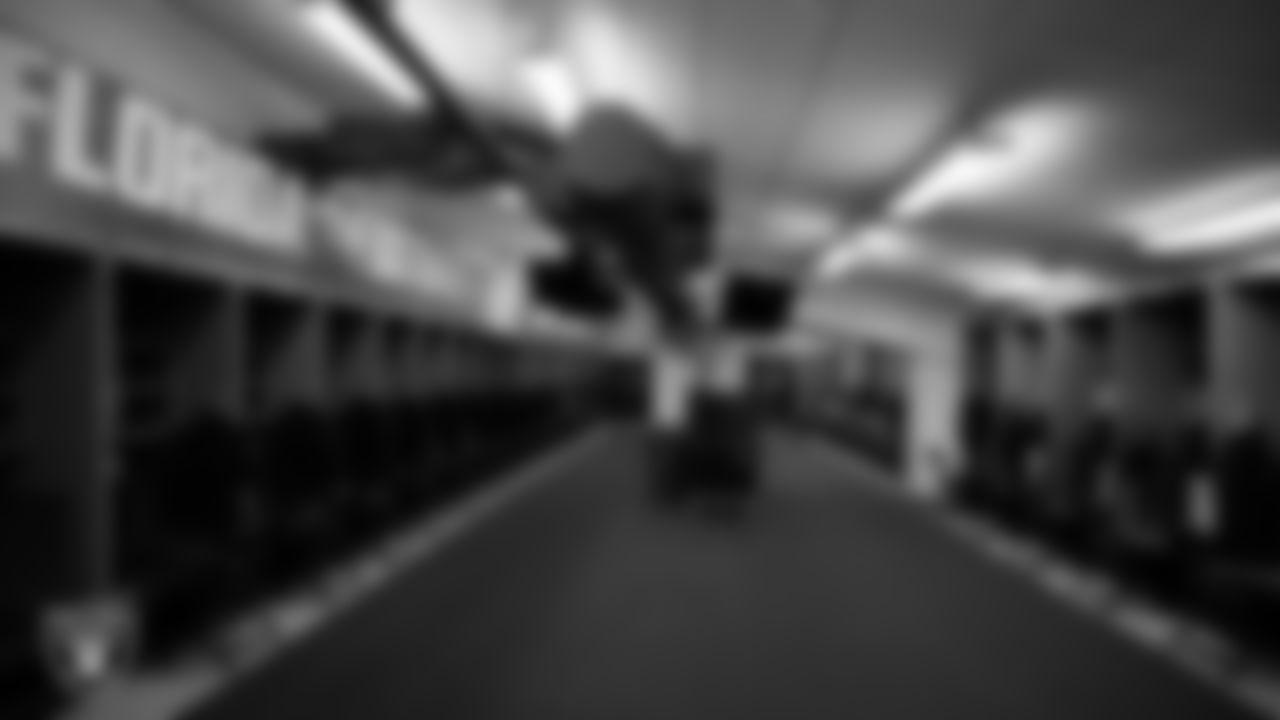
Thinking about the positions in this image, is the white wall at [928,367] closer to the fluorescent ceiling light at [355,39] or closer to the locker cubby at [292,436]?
the locker cubby at [292,436]

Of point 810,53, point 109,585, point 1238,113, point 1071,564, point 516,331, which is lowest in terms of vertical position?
point 1071,564

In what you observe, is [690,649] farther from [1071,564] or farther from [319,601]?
[1071,564]

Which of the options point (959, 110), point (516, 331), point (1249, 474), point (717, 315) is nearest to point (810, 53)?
point (959, 110)

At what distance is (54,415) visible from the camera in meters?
3.17

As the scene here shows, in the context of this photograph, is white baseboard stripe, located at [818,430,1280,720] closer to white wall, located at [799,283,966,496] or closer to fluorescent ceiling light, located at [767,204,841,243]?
white wall, located at [799,283,966,496]

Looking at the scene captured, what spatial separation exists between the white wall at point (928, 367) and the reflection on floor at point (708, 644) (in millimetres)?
4065

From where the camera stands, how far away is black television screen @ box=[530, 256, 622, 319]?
9.23 m

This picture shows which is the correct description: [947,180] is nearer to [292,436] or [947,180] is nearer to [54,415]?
[292,436]

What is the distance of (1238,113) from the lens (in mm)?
3584

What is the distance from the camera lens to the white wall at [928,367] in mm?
10359

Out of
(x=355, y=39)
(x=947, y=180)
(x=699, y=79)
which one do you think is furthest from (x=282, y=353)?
(x=947, y=180)

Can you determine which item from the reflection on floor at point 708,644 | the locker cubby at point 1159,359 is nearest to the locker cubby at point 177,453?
the reflection on floor at point 708,644

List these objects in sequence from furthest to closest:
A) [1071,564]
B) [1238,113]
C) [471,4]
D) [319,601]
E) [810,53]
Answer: [1071,564] → [319,601] → [471,4] → [810,53] → [1238,113]

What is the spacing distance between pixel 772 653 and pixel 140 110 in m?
3.36
